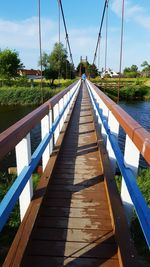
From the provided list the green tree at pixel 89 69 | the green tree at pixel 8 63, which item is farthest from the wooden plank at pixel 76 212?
the green tree at pixel 8 63

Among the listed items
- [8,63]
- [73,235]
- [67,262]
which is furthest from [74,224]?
[8,63]

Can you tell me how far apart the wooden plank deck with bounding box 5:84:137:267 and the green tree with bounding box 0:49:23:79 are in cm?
4138

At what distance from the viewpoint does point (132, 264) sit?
4.71ft

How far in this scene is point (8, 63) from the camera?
4234 centimetres

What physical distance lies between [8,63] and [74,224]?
43.0 metres

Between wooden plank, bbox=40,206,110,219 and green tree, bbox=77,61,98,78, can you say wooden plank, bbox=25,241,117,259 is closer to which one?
wooden plank, bbox=40,206,110,219

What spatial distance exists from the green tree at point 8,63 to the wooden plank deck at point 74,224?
41385mm

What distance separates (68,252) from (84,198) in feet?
2.37

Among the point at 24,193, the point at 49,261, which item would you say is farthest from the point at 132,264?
the point at 24,193

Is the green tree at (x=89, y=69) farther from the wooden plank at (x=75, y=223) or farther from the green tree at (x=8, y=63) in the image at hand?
the wooden plank at (x=75, y=223)

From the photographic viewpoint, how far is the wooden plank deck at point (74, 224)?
1.62 metres

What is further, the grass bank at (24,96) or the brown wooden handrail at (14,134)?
the grass bank at (24,96)

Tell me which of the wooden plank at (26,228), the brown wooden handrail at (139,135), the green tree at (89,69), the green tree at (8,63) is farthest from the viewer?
the green tree at (8,63)

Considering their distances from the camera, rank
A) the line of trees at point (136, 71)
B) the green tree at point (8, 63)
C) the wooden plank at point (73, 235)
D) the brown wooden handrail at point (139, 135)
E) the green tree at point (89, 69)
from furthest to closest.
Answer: the line of trees at point (136, 71), the green tree at point (8, 63), the green tree at point (89, 69), the wooden plank at point (73, 235), the brown wooden handrail at point (139, 135)
